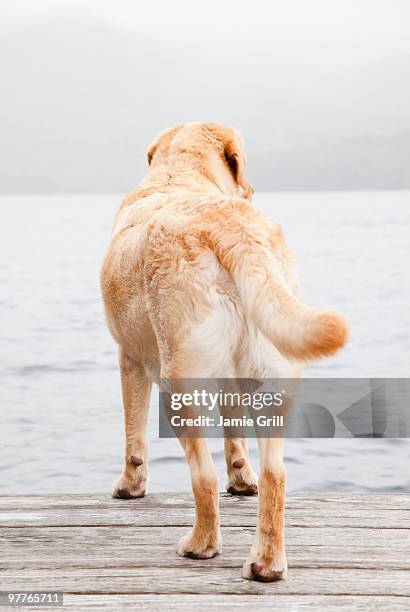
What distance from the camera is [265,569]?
8.72 feet

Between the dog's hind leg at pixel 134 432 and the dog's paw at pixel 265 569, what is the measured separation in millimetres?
971

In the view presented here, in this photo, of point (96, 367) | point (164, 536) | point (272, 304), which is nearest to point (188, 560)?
point (164, 536)

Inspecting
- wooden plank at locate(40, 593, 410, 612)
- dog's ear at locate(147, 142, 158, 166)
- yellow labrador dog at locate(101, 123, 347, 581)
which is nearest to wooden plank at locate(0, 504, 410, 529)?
yellow labrador dog at locate(101, 123, 347, 581)

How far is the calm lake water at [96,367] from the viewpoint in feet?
23.8

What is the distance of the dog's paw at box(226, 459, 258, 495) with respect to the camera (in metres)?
3.56

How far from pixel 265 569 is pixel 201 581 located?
0.63ft

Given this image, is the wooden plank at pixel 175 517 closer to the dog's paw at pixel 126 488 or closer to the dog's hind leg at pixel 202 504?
the dog's paw at pixel 126 488

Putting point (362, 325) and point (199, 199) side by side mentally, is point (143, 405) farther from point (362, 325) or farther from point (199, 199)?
point (362, 325)

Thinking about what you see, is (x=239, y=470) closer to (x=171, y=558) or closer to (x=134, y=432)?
(x=134, y=432)

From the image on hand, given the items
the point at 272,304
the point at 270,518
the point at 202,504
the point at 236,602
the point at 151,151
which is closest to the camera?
the point at 272,304

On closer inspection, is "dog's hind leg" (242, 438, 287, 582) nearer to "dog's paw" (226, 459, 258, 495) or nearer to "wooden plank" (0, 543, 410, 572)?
"wooden plank" (0, 543, 410, 572)

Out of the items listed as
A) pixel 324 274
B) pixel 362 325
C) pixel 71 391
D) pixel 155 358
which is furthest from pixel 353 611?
pixel 324 274

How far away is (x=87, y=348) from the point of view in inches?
→ 525

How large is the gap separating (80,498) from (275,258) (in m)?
1.49
